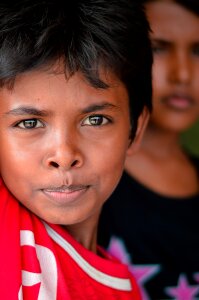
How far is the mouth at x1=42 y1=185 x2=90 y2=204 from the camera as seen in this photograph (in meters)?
0.94

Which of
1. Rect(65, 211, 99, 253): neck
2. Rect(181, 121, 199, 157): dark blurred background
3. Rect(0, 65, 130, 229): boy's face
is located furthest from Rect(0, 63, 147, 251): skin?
Rect(181, 121, 199, 157): dark blurred background

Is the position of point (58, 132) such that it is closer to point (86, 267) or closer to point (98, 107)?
point (98, 107)

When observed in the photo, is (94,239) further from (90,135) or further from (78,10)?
(78,10)

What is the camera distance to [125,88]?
3.36 ft

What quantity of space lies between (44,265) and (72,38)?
383 millimetres

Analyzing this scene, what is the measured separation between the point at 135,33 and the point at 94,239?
44cm

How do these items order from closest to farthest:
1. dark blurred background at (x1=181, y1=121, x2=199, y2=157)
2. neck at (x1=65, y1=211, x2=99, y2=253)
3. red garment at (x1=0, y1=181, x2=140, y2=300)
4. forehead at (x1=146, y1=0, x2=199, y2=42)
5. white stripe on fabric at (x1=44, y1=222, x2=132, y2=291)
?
red garment at (x1=0, y1=181, x2=140, y2=300) < white stripe on fabric at (x1=44, y1=222, x2=132, y2=291) < neck at (x1=65, y1=211, x2=99, y2=253) < forehead at (x1=146, y1=0, x2=199, y2=42) < dark blurred background at (x1=181, y1=121, x2=199, y2=157)

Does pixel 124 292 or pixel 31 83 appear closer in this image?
pixel 31 83

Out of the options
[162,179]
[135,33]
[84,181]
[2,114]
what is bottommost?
[162,179]

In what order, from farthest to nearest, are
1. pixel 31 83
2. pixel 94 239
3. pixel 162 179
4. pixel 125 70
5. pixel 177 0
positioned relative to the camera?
pixel 162 179 → pixel 177 0 → pixel 94 239 → pixel 125 70 → pixel 31 83

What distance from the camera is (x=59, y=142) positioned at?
89 centimetres

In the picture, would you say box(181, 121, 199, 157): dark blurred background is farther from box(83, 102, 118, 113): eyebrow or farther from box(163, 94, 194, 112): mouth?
box(83, 102, 118, 113): eyebrow

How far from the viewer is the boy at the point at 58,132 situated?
885 mm

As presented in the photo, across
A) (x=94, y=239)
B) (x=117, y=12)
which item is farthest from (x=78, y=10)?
(x=94, y=239)
